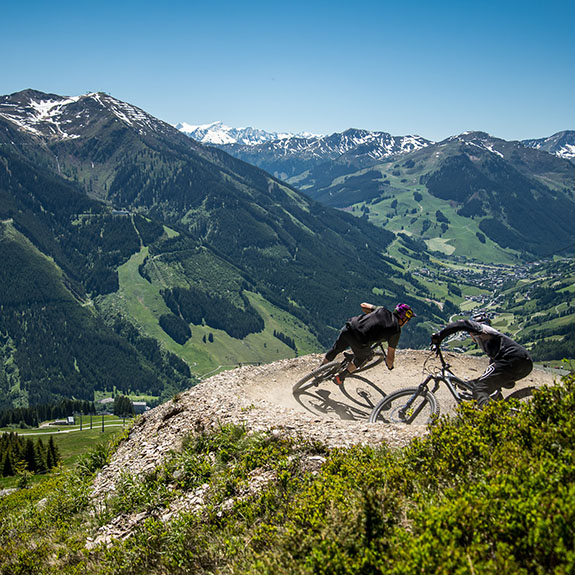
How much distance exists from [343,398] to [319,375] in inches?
50.9

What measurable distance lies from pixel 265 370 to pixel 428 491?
1233 cm

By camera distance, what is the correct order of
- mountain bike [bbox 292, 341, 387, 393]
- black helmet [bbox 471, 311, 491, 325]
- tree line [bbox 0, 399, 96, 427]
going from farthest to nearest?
1. tree line [bbox 0, 399, 96, 427]
2. mountain bike [bbox 292, 341, 387, 393]
3. black helmet [bbox 471, 311, 491, 325]

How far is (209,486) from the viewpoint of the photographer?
10148 mm

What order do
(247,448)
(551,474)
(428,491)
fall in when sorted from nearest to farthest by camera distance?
1. (551,474)
2. (428,491)
3. (247,448)

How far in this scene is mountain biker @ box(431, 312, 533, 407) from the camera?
12586 mm

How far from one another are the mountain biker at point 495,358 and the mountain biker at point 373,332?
5.78 feet

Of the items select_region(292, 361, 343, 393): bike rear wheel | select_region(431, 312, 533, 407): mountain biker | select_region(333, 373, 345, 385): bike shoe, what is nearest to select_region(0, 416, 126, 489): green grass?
select_region(292, 361, 343, 393): bike rear wheel

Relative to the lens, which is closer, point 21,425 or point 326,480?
point 326,480

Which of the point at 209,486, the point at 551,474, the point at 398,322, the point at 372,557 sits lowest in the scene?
the point at 209,486

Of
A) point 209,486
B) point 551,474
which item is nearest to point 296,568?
point 551,474

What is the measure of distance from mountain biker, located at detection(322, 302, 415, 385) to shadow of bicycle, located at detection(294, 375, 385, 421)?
1.60 metres

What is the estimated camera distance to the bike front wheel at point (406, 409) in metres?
12.9

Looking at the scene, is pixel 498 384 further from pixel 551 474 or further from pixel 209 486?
pixel 209 486

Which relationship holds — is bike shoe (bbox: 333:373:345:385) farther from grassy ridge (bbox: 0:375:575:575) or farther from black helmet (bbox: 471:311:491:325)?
grassy ridge (bbox: 0:375:575:575)
